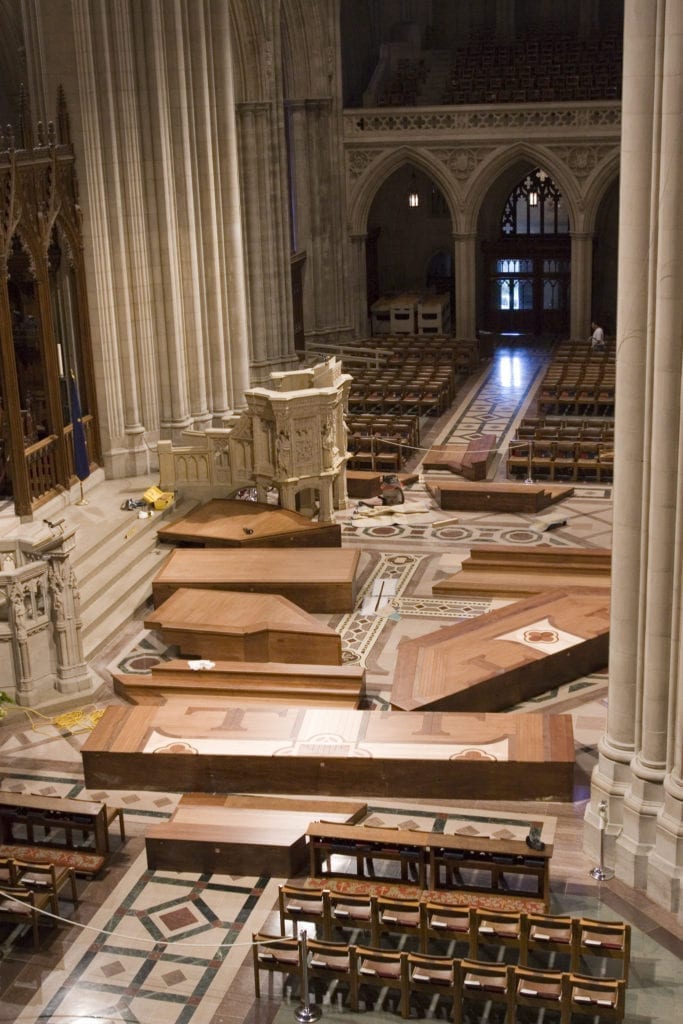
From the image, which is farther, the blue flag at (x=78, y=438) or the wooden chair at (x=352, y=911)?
the blue flag at (x=78, y=438)

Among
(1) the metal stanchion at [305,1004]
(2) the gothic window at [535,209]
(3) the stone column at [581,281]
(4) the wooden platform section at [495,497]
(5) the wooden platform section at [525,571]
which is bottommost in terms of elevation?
(1) the metal stanchion at [305,1004]

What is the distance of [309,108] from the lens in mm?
35594

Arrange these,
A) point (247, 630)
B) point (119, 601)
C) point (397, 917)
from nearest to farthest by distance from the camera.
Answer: point (397, 917), point (247, 630), point (119, 601)

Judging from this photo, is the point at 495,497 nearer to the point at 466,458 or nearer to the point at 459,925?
the point at 466,458

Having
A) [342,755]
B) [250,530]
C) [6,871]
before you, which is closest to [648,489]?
[342,755]

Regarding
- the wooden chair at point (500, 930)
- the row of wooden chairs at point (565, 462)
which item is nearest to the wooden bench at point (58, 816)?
the wooden chair at point (500, 930)

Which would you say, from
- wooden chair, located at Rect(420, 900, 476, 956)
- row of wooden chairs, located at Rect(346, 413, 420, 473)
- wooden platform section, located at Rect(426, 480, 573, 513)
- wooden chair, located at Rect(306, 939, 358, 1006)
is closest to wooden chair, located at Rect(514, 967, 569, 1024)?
wooden chair, located at Rect(420, 900, 476, 956)

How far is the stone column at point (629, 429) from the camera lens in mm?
10563

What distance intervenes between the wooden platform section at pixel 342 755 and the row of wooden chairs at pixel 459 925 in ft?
7.50

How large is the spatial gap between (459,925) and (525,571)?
8.68 m

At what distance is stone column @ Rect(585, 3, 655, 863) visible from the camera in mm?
10563

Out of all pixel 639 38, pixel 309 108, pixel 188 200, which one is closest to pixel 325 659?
pixel 639 38

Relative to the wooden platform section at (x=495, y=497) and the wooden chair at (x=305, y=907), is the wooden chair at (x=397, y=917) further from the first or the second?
the wooden platform section at (x=495, y=497)

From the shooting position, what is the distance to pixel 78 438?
21.5m
